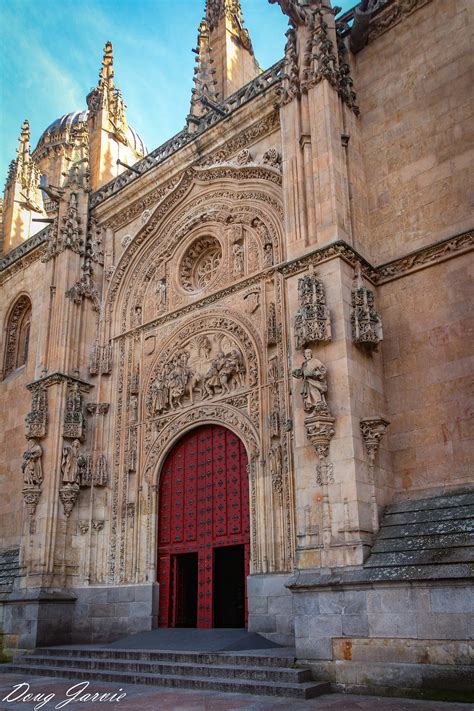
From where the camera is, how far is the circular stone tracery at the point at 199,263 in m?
16.7

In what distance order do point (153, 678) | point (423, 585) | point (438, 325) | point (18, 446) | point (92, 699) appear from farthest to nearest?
point (18, 446) < point (438, 325) < point (153, 678) < point (92, 699) < point (423, 585)

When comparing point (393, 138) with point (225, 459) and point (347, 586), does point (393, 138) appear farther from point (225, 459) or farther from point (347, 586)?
point (347, 586)

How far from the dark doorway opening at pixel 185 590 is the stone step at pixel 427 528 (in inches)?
235

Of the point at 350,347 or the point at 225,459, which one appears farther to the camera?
the point at 225,459

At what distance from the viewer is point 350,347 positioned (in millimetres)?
11188

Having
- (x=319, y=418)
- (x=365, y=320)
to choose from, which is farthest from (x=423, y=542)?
(x=365, y=320)

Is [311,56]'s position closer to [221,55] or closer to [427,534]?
[221,55]

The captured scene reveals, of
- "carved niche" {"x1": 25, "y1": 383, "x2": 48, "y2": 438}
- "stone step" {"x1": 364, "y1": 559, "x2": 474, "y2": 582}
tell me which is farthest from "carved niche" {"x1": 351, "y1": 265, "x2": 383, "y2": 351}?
"carved niche" {"x1": 25, "y1": 383, "x2": 48, "y2": 438}

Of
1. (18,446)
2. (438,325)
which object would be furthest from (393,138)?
(18,446)

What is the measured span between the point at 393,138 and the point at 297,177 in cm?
206

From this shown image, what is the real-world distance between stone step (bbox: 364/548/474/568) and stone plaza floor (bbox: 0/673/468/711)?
170 cm

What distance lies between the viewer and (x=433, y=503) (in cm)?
1054

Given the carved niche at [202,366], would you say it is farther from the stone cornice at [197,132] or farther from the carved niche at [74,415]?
the stone cornice at [197,132]

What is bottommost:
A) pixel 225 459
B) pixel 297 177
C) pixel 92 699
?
pixel 92 699
